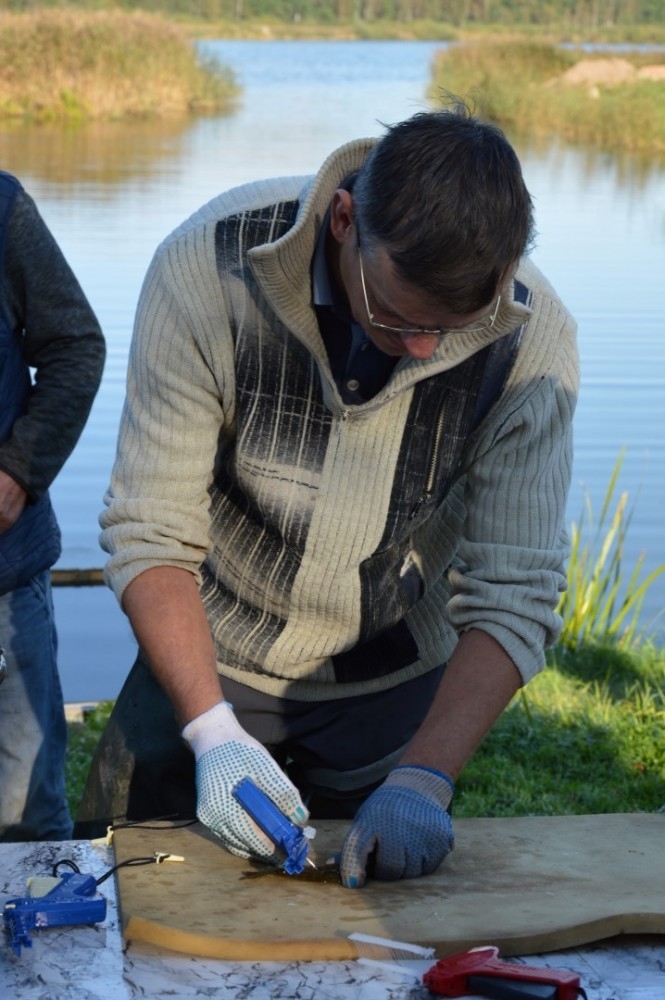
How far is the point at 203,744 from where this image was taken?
2168 millimetres

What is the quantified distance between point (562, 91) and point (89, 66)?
8862 mm

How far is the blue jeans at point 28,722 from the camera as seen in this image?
285 cm

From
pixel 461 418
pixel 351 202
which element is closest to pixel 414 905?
pixel 461 418

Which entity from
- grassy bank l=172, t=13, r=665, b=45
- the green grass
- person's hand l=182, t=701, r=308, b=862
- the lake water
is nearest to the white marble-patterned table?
person's hand l=182, t=701, r=308, b=862

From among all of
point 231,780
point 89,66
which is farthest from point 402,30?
point 231,780

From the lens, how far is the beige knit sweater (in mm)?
2293

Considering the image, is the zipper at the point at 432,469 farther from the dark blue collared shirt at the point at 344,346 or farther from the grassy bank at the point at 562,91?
the grassy bank at the point at 562,91

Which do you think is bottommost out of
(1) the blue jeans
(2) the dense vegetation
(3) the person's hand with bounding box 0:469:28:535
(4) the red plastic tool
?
(1) the blue jeans

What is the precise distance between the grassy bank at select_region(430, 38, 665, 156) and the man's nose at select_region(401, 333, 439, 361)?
1932cm

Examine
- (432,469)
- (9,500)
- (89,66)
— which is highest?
(89,66)

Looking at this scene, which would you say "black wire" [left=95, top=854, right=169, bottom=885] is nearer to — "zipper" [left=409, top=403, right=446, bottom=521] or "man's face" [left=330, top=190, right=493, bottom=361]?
"zipper" [left=409, top=403, right=446, bottom=521]

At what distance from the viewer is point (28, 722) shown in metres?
2.88

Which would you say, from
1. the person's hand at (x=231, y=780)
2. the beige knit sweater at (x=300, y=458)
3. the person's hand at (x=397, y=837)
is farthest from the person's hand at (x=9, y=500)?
the person's hand at (x=397, y=837)

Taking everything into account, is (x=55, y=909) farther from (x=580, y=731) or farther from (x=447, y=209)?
(x=580, y=731)
